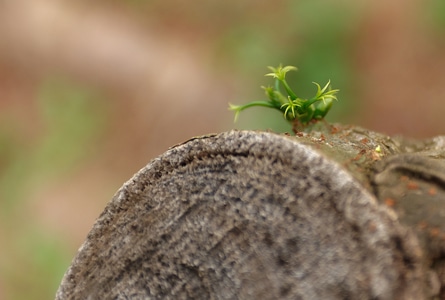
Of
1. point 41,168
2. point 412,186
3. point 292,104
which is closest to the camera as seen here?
point 412,186

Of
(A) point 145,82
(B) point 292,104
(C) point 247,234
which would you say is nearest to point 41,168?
(A) point 145,82

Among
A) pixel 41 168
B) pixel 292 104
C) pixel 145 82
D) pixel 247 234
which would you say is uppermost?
pixel 145 82

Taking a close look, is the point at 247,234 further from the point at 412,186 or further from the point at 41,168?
the point at 41,168

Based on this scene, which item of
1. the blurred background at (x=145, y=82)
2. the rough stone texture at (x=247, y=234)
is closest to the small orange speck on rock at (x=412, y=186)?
the rough stone texture at (x=247, y=234)

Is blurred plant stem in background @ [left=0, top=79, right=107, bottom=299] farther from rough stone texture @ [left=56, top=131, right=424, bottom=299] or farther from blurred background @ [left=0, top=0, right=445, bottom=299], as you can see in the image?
rough stone texture @ [left=56, top=131, right=424, bottom=299]

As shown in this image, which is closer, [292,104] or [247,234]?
[247,234]

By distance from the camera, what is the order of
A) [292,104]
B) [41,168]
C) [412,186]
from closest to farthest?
[412,186]
[292,104]
[41,168]

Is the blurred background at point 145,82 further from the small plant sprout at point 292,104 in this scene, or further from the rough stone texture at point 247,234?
the rough stone texture at point 247,234
